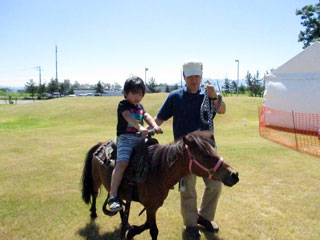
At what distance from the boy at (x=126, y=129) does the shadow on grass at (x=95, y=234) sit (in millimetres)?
943

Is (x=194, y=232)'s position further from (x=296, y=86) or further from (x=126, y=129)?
(x=296, y=86)

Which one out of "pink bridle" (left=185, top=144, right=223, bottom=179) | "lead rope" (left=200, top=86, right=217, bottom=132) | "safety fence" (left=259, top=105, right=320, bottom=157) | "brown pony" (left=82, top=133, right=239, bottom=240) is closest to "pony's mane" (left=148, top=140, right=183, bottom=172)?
"brown pony" (left=82, top=133, right=239, bottom=240)

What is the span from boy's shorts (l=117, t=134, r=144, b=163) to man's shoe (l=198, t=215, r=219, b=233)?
5.85 feet

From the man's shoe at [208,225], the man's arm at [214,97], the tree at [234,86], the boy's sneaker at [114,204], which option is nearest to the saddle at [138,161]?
the boy's sneaker at [114,204]

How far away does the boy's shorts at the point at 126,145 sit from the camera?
3.49m

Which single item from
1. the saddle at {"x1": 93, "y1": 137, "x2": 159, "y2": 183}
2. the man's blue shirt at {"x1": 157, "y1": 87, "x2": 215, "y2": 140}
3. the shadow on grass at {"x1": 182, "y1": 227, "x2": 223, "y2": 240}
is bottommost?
the shadow on grass at {"x1": 182, "y1": 227, "x2": 223, "y2": 240}

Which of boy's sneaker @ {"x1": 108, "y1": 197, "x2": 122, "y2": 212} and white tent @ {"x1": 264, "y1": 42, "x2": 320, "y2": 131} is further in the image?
white tent @ {"x1": 264, "y1": 42, "x2": 320, "y2": 131}

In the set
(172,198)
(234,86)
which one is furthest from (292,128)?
(234,86)

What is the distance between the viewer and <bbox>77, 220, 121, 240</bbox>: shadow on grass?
162 inches

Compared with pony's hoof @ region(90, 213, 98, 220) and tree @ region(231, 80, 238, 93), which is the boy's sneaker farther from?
tree @ region(231, 80, 238, 93)

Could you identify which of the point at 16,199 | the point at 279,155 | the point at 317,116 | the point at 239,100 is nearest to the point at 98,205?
the point at 16,199

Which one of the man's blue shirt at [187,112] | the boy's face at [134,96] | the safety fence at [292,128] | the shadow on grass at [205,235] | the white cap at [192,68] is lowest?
the shadow on grass at [205,235]

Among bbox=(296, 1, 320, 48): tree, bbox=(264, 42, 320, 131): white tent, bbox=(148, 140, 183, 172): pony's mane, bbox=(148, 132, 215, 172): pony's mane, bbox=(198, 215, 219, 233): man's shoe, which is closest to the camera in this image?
bbox=(148, 132, 215, 172): pony's mane

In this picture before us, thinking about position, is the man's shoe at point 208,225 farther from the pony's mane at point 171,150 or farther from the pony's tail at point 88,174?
the pony's tail at point 88,174
